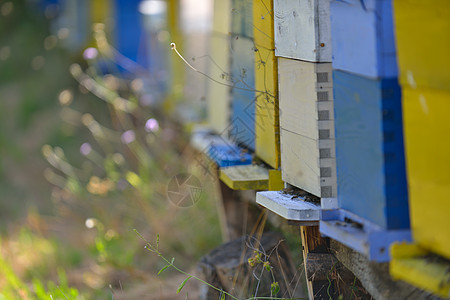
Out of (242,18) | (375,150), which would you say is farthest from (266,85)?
(375,150)

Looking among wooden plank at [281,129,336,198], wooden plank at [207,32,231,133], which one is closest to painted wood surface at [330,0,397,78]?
wooden plank at [281,129,336,198]

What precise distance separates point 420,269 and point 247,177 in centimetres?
121

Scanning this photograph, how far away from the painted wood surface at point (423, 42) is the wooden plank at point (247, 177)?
1129 millimetres

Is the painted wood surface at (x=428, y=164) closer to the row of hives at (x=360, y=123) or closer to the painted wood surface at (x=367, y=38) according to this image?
the row of hives at (x=360, y=123)

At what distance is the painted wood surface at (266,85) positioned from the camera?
2533 millimetres

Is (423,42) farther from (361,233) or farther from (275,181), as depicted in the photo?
(275,181)

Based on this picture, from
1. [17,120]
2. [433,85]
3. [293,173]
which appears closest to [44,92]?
[17,120]

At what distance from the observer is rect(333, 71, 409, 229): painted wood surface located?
170 cm

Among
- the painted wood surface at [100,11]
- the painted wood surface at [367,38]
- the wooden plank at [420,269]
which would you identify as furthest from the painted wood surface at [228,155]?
the painted wood surface at [100,11]

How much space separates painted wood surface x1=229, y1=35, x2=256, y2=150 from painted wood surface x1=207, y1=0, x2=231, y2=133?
21cm

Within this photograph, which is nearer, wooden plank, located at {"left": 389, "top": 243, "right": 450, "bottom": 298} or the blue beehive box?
wooden plank, located at {"left": 389, "top": 243, "right": 450, "bottom": 298}

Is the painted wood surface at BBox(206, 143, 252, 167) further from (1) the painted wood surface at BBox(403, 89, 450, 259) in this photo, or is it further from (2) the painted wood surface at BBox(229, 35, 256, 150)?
(1) the painted wood surface at BBox(403, 89, 450, 259)

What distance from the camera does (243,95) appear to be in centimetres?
314

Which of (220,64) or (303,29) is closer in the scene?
(303,29)
